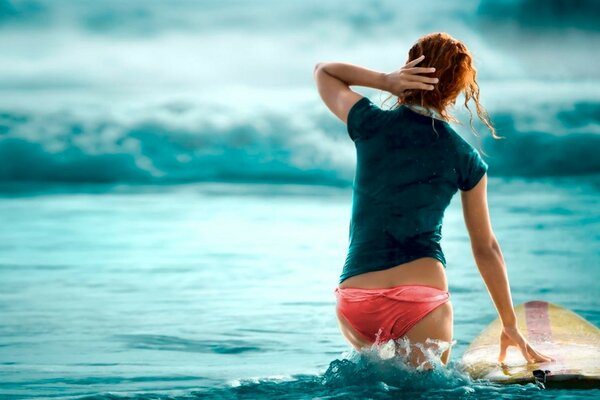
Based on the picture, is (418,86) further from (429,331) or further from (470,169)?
(429,331)

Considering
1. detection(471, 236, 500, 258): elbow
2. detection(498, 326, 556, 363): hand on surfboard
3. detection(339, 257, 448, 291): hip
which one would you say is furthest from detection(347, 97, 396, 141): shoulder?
detection(498, 326, 556, 363): hand on surfboard

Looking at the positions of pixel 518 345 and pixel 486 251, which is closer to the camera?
pixel 486 251

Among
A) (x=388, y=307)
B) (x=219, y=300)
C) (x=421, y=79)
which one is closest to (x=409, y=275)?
(x=388, y=307)

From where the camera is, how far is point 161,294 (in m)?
8.31

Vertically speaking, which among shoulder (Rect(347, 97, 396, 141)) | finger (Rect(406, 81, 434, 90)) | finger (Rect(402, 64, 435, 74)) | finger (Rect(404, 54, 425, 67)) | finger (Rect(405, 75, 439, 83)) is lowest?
shoulder (Rect(347, 97, 396, 141))

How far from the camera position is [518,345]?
384 centimetres

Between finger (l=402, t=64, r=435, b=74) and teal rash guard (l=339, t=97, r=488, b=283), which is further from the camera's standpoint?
teal rash guard (l=339, t=97, r=488, b=283)

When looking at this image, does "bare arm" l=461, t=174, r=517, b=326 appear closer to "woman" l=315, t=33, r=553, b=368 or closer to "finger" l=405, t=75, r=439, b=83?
"woman" l=315, t=33, r=553, b=368

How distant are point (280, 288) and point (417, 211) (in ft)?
17.1

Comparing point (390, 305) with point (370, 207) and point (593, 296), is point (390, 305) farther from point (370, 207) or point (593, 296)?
point (593, 296)

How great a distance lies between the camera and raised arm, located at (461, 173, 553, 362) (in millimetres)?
3506

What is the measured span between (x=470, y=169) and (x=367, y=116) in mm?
369

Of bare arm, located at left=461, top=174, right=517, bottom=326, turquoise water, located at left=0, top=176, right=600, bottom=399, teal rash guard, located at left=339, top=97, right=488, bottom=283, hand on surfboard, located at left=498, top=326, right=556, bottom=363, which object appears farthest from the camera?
turquoise water, located at left=0, top=176, right=600, bottom=399

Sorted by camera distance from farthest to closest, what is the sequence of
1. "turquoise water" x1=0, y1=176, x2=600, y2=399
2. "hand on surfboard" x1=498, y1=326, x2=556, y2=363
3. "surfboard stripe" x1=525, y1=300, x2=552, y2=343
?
"surfboard stripe" x1=525, y1=300, x2=552, y2=343 < "turquoise water" x1=0, y1=176, x2=600, y2=399 < "hand on surfboard" x1=498, y1=326, x2=556, y2=363
